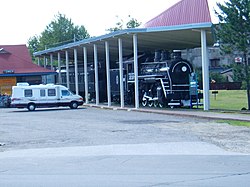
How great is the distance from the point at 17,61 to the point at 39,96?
839 inches

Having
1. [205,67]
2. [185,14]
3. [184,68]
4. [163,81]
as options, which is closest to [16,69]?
[185,14]

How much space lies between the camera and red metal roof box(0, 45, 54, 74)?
200ft

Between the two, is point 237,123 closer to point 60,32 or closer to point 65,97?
point 65,97

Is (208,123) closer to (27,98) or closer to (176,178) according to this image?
(176,178)

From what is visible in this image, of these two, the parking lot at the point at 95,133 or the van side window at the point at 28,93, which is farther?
the van side window at the point at 28,93

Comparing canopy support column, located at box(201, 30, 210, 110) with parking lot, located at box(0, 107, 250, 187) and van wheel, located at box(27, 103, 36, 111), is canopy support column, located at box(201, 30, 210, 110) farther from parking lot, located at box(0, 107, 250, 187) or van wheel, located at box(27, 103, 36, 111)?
van wheel, located at box(27, 103, 36, 111)

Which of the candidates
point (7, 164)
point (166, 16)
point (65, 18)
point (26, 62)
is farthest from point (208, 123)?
point (65, 18)

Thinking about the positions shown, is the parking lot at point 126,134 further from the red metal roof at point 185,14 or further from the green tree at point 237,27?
the red metal roof at point 185,14

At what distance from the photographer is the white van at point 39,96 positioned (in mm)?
42406

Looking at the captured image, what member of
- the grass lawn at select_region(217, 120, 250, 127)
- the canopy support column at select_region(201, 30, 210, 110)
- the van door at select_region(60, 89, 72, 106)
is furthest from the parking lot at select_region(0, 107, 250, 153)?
the van door at select_region(60, 89, 72, 106)

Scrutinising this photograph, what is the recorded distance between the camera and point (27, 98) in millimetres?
42656

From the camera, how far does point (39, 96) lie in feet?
142

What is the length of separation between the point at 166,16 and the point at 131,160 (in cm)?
2833

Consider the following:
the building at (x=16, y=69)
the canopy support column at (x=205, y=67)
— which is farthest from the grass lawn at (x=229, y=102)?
the building at (x=16, y=69)
